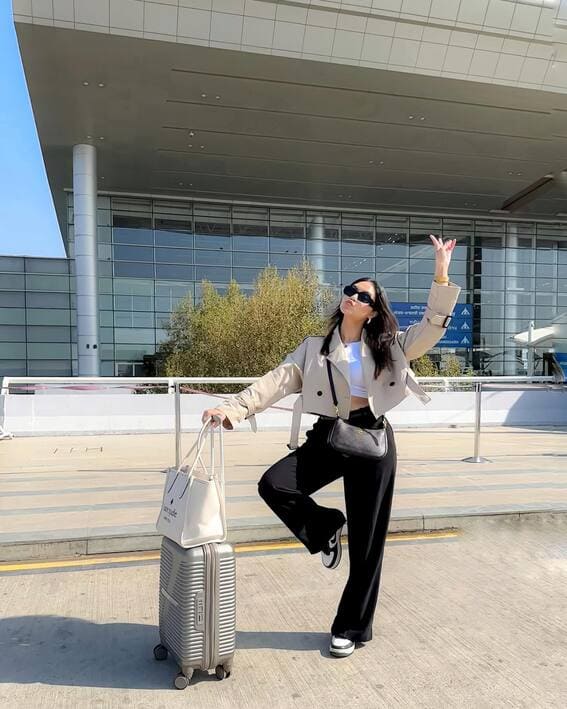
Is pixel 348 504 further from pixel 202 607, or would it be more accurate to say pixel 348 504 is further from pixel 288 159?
pixel 288 159

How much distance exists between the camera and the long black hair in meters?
2.89

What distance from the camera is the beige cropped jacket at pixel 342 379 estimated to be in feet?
9.18

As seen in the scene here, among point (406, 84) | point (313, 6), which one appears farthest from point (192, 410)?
point (406, 84)

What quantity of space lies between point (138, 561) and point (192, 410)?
785 centimetres

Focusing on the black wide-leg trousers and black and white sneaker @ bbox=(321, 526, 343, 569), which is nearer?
the black wide-leg trousers

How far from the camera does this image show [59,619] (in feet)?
10.9

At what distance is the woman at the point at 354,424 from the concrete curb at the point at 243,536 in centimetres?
199

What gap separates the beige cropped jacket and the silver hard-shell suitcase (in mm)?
621

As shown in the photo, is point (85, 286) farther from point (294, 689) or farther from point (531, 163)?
point (294, 689)

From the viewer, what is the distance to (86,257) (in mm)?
25969

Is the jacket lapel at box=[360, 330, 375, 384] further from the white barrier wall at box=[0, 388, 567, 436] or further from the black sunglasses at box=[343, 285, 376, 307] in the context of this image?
the white barrier wall at box=[0, 388, 567, 436]

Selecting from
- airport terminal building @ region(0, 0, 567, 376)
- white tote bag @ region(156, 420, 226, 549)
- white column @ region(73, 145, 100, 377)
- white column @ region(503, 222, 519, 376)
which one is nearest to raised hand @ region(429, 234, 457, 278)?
white tote bag @ region(156, 420, 226, 549)

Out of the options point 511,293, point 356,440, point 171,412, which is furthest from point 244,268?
point 356,440

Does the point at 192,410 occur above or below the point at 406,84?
below
